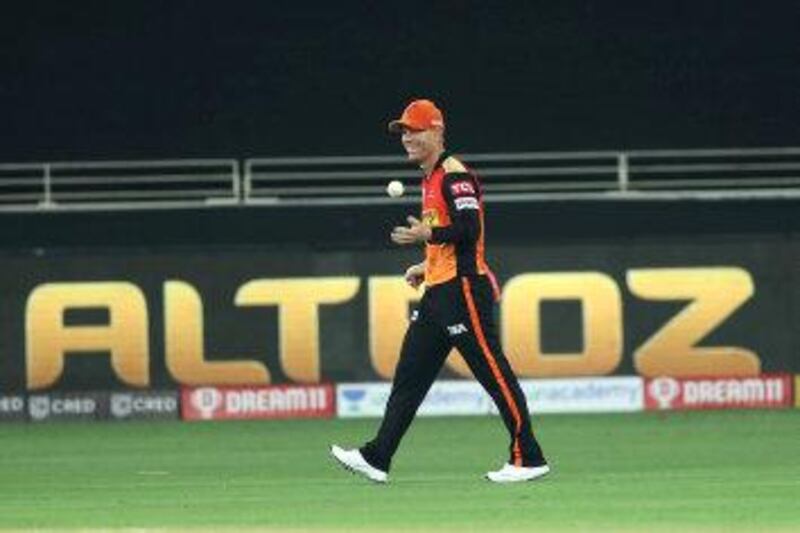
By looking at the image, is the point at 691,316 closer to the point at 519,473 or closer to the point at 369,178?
the point at 369,178

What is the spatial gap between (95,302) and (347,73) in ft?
20.4

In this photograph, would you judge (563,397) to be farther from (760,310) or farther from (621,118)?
(621,118)

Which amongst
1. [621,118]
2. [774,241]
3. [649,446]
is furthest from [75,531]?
[621,118]

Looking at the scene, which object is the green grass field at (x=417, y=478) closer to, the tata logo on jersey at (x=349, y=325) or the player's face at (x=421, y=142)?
the tata logo on jersey at (x=349, y=325)

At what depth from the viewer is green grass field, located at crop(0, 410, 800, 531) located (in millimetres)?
9680

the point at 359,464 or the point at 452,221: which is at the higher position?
the point at 452,221

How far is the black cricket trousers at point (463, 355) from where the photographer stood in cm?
1110

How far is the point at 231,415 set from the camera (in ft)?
62.0

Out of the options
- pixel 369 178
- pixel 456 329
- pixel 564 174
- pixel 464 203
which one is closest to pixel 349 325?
pixel 369 178

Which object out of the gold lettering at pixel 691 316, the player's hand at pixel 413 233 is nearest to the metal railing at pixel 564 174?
the gold lettering at pixel 691 316

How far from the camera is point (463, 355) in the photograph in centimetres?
1123

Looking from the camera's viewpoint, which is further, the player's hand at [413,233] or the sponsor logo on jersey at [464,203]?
the sponsor logo on jersey at [464,203]

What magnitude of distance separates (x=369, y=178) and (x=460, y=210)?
11.5 metres

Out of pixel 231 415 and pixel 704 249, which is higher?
pixel 704 249
